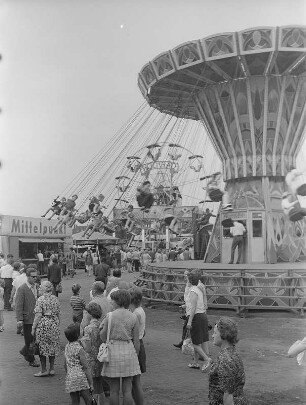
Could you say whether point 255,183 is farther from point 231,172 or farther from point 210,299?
point 210,299

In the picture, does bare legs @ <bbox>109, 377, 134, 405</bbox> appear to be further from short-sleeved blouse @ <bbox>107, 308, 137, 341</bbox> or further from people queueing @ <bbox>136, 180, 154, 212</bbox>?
people queueing @ <bbox>136, 180, 154, 212</bbox>

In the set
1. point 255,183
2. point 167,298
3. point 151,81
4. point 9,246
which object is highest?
point 151,81

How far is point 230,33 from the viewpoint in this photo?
15812 mm

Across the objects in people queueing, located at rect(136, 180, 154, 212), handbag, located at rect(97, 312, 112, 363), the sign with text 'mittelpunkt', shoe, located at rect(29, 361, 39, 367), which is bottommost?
shoe, located at rect(29, 361, 39, 367)

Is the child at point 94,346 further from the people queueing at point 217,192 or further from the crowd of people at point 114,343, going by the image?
the people queueing at point 217,192

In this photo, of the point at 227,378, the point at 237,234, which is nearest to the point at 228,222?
the point at 237,234

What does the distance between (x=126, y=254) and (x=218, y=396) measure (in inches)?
1125

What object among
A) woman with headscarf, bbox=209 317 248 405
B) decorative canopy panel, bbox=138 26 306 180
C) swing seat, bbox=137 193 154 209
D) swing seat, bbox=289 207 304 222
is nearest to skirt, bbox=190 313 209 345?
swing seat, bbox=289 207 304 222

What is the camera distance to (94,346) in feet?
19.3

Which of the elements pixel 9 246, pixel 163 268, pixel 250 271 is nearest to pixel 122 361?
pixel 250 271

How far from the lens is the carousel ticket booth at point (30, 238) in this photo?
2492cm

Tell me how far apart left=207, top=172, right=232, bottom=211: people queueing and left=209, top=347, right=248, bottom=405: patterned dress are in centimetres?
1346

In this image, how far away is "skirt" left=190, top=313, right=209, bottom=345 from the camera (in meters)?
7.84

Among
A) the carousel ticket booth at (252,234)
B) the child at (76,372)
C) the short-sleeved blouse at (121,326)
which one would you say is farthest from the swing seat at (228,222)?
the short-sleeved blouse at (121,326)
